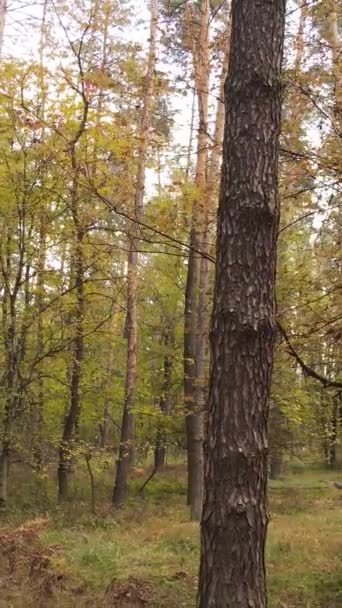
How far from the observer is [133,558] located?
8422 mm

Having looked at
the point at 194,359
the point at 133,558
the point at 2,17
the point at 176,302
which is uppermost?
the point at 2,17

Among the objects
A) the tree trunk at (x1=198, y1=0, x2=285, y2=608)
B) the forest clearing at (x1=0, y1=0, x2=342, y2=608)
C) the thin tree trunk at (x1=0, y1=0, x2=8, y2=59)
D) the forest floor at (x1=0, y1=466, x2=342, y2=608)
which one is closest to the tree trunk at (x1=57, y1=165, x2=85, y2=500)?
the forest clearing at (x1=0, y1=0, x2=342, y2=608)

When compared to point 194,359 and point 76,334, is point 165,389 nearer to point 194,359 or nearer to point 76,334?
point 194,359

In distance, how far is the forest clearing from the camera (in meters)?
3.30

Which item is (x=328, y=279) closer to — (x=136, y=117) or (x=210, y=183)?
(x=210, y=183)

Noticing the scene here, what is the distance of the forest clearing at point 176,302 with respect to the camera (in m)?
3.30

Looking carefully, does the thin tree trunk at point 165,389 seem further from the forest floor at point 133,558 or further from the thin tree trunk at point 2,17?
the thin tree trunk at point 2,17

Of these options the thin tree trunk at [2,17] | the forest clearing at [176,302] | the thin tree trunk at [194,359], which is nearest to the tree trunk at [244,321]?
the forest clearing at [176,302]

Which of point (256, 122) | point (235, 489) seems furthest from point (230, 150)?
point (235, 489)

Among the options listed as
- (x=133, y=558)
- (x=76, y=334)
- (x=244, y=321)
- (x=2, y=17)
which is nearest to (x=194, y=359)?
(x=76, y=334)

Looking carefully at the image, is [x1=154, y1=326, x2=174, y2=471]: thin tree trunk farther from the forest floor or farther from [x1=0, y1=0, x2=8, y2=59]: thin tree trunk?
[x1=0, y1=0, x2=8, y2=59]: thin tree trunk

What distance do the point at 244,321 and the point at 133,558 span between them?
6.44 metres

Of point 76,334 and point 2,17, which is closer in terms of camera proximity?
point 76,334

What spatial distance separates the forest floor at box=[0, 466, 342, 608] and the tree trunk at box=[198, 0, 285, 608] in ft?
10.2
